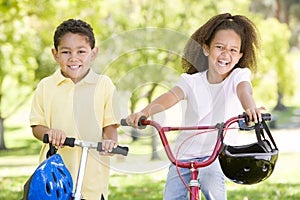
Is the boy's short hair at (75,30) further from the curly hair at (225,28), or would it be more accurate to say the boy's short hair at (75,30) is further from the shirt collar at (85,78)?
the curly hair at (225,28)

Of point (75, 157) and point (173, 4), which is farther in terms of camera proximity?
point (173, 4)

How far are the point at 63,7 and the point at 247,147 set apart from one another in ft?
28.0

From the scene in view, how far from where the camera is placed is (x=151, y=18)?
14.0m

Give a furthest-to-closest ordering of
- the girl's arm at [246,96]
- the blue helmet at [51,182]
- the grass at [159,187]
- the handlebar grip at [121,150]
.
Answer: the grass at [159,187], the girl's arm at [246,96], the handlebar grip at [121,150], the blue helmet at [51,182]

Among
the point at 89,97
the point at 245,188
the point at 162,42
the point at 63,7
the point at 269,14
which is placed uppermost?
the point at 269,14

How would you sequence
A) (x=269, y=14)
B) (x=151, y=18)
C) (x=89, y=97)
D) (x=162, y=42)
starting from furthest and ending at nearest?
(x=269, y=14) < (x=151, y=18) < (x=162, y=42) < (x=89, y=97)

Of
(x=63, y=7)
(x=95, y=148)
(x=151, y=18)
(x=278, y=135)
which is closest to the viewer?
(x=95, y=148)

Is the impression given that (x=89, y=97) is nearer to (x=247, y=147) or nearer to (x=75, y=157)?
(x=75, y=157)

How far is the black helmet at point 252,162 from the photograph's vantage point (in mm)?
3188

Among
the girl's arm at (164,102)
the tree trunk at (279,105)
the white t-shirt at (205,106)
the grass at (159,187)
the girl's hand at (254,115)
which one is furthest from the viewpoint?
the tree trunk at (279,105)

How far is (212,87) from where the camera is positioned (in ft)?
12.6

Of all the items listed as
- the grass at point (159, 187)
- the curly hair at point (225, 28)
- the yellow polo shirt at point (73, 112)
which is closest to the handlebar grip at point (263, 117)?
the curly hair at point (225, 28)

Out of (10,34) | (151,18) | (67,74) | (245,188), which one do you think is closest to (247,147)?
(67,74)

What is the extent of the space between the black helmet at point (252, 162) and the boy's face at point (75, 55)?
972mm
